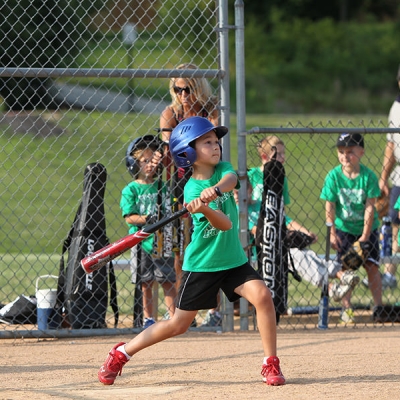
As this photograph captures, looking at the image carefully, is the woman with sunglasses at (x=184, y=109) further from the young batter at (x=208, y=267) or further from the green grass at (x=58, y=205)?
the young batter at (x=208, y=267)

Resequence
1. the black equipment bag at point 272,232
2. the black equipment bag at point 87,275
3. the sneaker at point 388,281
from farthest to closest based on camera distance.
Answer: the sneaker at point 388,281 < the black equipment bag at point 272,232 < the black equipment bag at point 87,275

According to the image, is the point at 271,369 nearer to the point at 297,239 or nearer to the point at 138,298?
the point at 138,298

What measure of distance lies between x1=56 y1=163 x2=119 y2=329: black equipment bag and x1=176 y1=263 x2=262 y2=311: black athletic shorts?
173 centimetres

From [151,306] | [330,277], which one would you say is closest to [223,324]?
[151,306]

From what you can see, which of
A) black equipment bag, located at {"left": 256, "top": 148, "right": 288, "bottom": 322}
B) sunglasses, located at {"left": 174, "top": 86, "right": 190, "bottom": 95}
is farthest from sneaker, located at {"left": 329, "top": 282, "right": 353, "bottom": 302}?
sunglasses, located at {"left": 174, "top": 86, "right": 190, "bottom": 95}

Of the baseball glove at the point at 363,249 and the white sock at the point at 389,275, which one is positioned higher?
the baseball glove at the point at 363,249

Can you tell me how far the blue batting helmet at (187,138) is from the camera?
4469mm

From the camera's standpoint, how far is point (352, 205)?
6957mm

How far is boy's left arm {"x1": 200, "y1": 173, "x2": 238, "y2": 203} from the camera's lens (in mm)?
4230

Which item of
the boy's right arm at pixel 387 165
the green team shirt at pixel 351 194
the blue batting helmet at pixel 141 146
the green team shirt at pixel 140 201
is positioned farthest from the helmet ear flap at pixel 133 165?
the boy's right arm at pixel 387 165

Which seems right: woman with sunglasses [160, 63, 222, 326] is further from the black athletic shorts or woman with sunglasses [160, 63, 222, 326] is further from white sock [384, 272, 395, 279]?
white sock [384, 272, 395, 279]

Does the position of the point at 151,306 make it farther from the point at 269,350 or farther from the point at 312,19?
the point at 312,19

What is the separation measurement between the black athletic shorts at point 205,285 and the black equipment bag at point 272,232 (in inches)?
65.7

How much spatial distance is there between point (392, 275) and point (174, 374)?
3.30m
